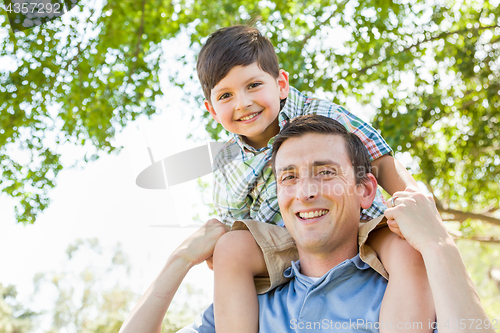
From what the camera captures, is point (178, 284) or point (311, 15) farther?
point (311, 15)

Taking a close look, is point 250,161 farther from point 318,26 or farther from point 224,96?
point 318,26

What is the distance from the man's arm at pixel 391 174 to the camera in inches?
69.0

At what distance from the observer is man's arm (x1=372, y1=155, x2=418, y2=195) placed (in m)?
1.75

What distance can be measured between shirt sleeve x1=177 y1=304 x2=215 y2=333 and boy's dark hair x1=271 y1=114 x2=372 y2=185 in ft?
2.44

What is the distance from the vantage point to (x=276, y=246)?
70.0 inches

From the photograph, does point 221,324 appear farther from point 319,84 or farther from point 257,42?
point 319,84

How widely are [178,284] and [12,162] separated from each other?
480 centimetres

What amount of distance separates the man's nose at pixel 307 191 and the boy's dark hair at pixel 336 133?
19cm

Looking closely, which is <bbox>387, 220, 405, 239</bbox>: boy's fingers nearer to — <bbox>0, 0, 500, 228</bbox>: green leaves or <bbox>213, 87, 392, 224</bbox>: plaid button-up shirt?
A: <bbox>213, 87, 392, 224</bbox>: plaid button-up shirt

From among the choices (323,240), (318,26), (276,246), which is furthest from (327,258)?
(318,26)

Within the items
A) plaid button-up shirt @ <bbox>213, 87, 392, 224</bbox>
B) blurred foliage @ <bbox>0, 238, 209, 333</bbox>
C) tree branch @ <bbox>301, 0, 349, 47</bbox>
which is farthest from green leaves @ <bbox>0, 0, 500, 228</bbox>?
blurred foliage @ <bbox>0, 238, 209, 333</bbox>

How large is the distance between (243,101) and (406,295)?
3.63ft

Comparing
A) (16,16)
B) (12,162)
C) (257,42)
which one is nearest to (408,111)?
(257,42)

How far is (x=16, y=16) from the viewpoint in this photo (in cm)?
482
